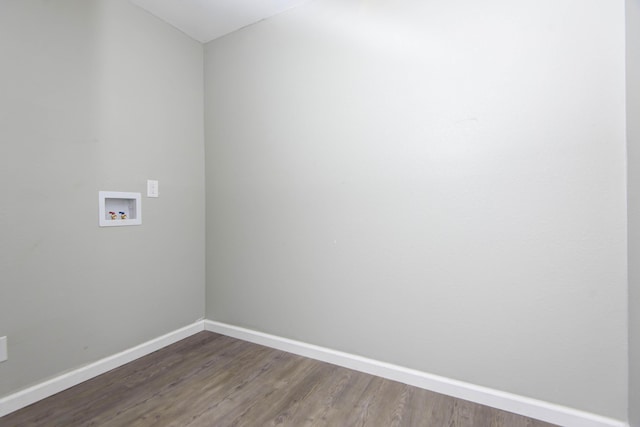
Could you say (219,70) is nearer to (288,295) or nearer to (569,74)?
(288,295)

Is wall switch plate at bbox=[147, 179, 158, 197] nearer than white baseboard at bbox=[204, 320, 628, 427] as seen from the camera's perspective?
No

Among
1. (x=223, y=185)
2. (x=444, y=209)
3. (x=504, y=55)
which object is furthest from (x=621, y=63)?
(x=223, y=185)

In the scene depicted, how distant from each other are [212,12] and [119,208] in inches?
59.2

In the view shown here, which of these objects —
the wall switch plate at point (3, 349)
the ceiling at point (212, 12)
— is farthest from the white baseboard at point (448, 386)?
the ceiling at point (212, 12)

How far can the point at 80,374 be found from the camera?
5.37ft

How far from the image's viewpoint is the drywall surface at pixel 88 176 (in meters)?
1.43

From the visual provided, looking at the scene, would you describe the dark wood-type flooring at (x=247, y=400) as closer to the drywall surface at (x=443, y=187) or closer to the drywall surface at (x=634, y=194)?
the drywall surface at (x=443, y=187)

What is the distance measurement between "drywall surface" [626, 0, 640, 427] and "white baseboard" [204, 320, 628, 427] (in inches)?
7.6

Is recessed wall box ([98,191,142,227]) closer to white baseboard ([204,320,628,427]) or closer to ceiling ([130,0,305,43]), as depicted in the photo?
white baseboard ([204,320,628,427])

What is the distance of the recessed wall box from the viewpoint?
1755mm

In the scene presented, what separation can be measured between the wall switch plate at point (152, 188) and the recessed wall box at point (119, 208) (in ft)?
0.26

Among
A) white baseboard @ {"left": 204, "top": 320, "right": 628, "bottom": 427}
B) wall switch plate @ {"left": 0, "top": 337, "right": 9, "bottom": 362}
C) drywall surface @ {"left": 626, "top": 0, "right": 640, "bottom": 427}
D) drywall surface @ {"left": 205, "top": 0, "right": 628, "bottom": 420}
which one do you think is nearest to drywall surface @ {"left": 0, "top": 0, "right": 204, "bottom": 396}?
wall switch plate @ {"left": 0, "top": 337, "right": 9, "bottom": 362}

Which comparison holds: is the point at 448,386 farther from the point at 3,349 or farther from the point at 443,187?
the point at 3,349

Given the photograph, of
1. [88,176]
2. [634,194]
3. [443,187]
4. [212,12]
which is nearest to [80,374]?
[88,176]
